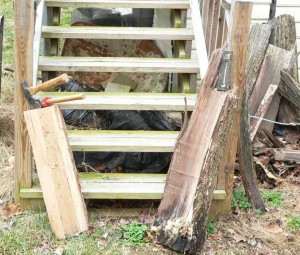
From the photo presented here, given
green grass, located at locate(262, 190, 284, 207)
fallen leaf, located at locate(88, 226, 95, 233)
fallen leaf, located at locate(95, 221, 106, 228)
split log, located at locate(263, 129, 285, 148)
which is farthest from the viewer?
split log, located at locate(263, 129, 285, 148)

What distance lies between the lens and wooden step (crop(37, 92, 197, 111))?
192 inches

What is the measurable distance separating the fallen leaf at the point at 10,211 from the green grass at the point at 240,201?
5.74 ft

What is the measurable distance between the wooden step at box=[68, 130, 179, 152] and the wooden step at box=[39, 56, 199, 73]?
0.64 meters

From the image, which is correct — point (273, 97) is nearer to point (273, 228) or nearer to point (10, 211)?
point (273, 228)

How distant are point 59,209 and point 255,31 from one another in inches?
122

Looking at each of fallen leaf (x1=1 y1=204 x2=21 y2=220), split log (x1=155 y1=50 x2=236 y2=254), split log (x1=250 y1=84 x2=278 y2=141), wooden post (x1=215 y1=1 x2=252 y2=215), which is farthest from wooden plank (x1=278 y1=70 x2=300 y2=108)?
fallen leaf (x1=1 y1=204 x2=21 y2=220)

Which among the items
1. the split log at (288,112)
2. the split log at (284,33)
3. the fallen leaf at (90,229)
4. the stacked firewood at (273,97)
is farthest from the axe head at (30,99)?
the split log at (284,33)

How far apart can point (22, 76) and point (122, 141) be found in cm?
96

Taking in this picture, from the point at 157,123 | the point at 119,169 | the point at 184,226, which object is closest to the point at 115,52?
the point at 157,123

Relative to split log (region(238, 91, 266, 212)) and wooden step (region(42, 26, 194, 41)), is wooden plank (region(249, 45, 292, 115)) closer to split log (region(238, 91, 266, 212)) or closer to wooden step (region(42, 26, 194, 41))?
wooden step (region(42, 26, 194, 41))

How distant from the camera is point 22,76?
441 cm

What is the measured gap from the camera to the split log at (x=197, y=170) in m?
4.27

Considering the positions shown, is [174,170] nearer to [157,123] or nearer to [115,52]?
[157,123]

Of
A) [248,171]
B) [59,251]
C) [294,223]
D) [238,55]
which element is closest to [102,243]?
[59,251]
